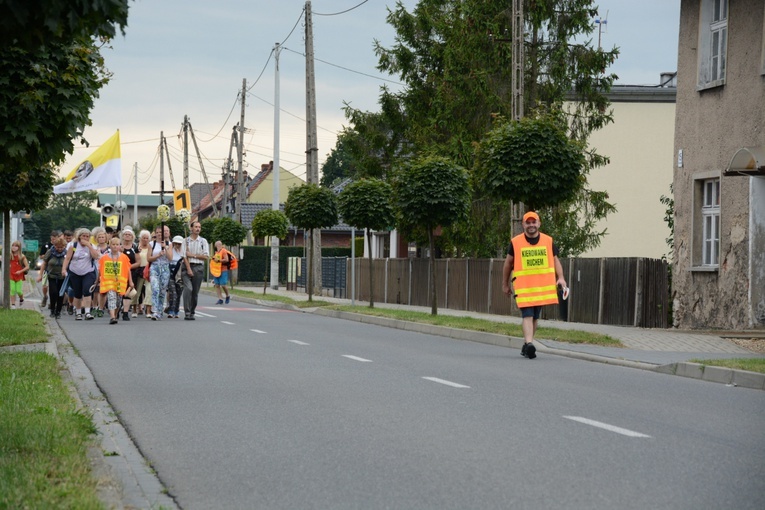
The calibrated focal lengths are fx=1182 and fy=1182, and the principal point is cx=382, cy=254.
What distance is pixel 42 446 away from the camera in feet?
22.9

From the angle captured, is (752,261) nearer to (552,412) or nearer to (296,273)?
(552,412)

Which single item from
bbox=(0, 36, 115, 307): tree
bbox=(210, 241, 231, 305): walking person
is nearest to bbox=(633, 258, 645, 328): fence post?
Result: bbox=(0, 36, 115, 307): tree

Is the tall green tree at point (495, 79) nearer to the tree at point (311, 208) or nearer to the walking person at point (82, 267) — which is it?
the tree at point (311, 208)

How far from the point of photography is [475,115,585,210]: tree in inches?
803

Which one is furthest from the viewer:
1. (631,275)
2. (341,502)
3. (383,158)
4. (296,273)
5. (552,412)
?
(296,273)

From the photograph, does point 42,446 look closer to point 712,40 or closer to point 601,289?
point 712,40

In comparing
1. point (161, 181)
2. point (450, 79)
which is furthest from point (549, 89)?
point (161, 181)

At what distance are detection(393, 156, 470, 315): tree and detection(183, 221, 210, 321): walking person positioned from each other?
213 inches

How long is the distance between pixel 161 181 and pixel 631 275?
56.7 metres

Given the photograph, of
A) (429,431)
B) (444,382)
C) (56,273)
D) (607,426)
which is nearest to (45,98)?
(444,382)

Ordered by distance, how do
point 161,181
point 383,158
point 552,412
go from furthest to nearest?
point 161,181, point 383,158, point 552,412

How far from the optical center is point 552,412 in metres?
9.65

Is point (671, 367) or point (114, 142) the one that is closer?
point (671, 367)

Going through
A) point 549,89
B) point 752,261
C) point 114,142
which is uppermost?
point 549,89
